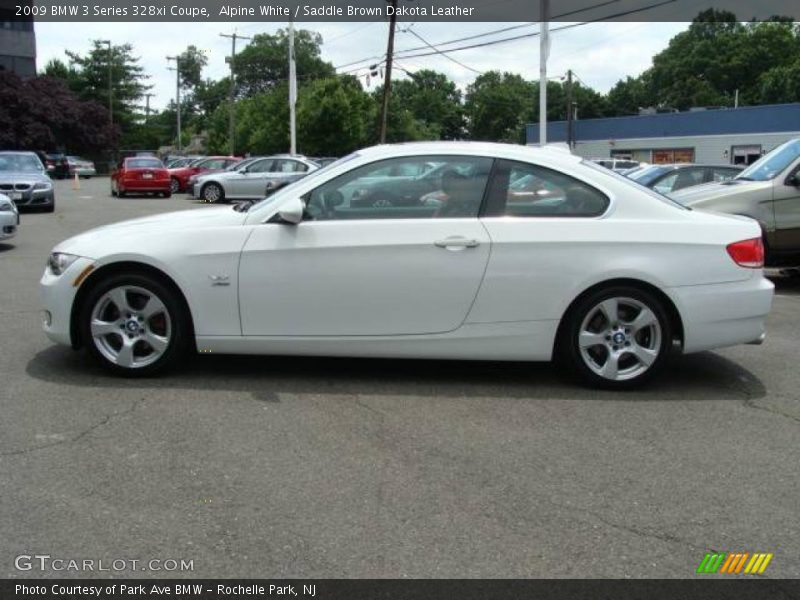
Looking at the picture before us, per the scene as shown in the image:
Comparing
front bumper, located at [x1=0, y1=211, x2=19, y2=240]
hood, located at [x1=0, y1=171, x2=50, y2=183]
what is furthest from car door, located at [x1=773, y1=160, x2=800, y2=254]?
hood, located at [x1=0, y1=171, x2=50, y2=183]

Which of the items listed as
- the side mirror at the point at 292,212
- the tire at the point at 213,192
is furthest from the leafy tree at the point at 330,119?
the side mirror at the point at 292,212

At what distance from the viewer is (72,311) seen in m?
5.35

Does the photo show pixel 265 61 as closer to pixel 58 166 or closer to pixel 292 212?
pixel 58 166

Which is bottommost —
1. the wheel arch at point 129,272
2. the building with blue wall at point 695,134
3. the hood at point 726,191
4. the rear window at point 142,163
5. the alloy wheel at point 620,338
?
the alloy wheel at point 620,338

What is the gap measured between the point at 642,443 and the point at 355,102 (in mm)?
50259

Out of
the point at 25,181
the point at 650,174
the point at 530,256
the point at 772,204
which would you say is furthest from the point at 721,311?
the point at 25,181

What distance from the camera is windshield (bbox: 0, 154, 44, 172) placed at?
1888 centimetres

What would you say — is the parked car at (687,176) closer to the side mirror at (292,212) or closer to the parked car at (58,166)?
the side mirror at (292,212)

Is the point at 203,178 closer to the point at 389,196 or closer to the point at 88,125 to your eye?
the point at 389,196

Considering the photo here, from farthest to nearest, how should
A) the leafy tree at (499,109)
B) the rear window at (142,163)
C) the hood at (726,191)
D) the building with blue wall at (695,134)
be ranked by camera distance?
the leafy tree at (499,109) < the building with blue wall at (695,134) < the rear window at (142,163) < the hood at (726,191)

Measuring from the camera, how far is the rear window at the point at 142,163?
27766mm

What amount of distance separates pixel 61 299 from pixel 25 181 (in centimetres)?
1479

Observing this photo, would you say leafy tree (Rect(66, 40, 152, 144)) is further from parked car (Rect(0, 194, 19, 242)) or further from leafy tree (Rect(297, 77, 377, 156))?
parked car (Rect(0, 194, 19, 242))

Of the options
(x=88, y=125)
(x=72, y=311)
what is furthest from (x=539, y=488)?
(x=88, y=125)
